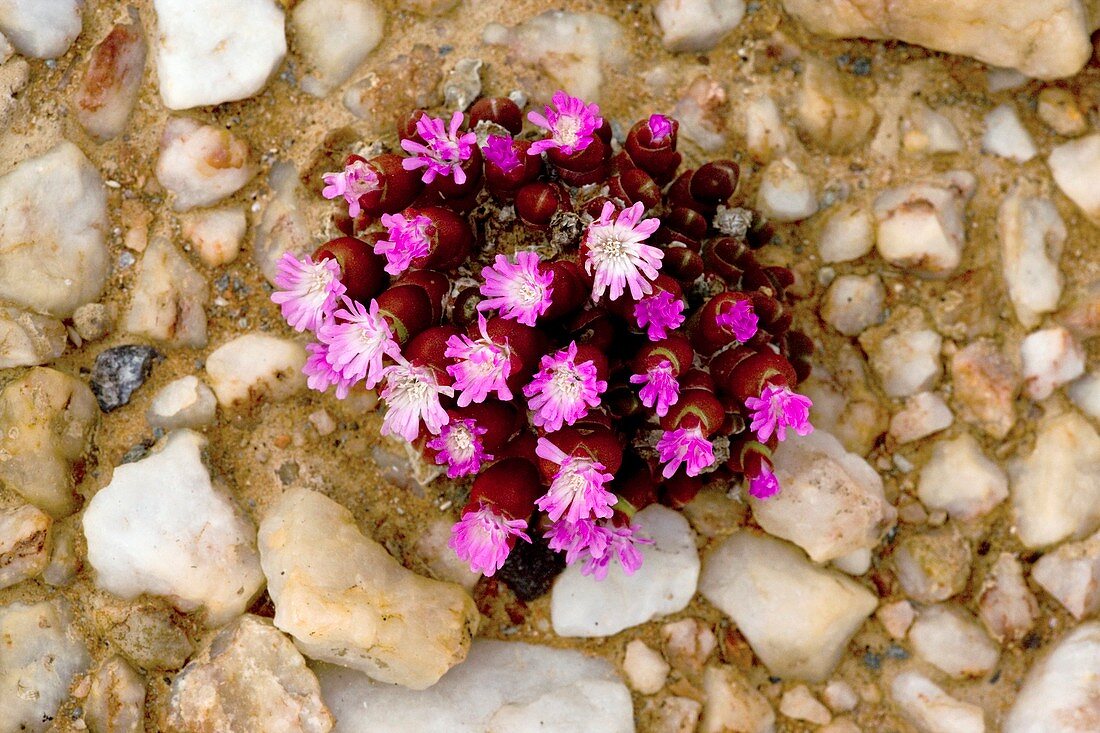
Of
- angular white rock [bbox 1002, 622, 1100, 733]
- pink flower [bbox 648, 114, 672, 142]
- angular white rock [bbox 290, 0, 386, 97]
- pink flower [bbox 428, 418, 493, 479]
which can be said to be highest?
angular white rock [bbox 290, 0, 386, 97]

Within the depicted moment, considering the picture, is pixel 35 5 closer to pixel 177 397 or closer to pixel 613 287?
pixel 177 397

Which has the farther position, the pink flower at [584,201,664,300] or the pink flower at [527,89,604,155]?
the pink flower at [527,89,604,155]

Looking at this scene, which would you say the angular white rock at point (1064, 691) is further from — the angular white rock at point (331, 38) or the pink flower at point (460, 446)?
the angular white rock at point (331, 38)

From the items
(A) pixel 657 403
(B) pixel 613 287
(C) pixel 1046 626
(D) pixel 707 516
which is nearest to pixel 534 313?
(B) pixel 613 287

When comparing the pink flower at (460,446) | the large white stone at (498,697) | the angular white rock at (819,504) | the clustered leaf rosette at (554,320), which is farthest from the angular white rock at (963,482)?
the pink flower at (460,446)

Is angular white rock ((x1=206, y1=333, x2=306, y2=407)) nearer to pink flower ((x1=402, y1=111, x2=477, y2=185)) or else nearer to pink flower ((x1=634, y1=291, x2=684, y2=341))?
pink flower ((x1=402, y1=111, x2=477, y2=185))

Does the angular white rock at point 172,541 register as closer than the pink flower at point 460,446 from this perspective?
No

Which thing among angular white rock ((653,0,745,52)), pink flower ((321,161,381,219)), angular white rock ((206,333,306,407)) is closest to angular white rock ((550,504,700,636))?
angular white rock ((206,333,306,407))
